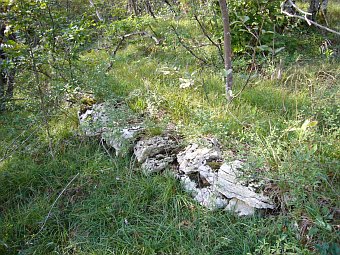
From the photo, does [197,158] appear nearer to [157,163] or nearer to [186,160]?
[186,160]

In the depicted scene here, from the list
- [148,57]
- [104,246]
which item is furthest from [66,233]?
[148,57]

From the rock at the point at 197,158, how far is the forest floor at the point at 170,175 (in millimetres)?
132

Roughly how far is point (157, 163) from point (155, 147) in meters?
0.15

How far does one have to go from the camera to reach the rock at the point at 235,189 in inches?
83.2

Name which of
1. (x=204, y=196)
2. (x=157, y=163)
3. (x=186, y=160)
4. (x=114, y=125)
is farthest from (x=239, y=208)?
(x=114, y=125)

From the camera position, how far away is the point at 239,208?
2.22 meters

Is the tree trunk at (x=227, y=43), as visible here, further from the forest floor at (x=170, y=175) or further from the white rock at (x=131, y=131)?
the white rock at (x=131, y=131)

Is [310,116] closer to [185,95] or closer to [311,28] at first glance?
[185,95]

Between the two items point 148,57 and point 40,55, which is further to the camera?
point 148,57

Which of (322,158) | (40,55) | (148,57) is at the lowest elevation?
(322,158)

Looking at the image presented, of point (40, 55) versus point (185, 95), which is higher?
point (40, 55)

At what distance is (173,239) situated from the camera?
7.14 feet

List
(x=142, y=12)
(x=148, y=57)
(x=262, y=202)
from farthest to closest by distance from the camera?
(x=142, y=12), (x=148, y=57), (x=262, y=202)

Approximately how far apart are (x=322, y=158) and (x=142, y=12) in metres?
5.27
